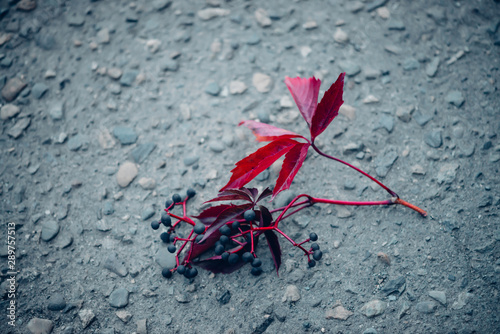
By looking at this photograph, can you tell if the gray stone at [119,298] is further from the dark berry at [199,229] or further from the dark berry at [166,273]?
the dark berry at [199,229]

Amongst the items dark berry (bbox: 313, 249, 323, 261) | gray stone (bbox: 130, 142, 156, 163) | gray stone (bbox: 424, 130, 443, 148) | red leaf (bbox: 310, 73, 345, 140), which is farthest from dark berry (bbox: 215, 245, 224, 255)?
gray stone (bbox: 424, 130, 443, 148)

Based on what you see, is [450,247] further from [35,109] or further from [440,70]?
[35,109]

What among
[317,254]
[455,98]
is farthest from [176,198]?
[455,98]

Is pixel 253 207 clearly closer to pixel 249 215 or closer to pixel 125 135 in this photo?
pixel 249 215

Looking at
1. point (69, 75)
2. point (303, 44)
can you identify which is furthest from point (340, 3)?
point (69, 75)

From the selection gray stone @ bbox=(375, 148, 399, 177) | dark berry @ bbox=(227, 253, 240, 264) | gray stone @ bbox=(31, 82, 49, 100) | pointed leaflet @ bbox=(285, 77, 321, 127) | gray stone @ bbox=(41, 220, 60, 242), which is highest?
gray stone @ bbox=(31, 82, 49, 100)

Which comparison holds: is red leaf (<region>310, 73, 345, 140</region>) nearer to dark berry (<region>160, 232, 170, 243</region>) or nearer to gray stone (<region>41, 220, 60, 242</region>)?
dark berry (<region>160, 232, 170, 243</region>)
